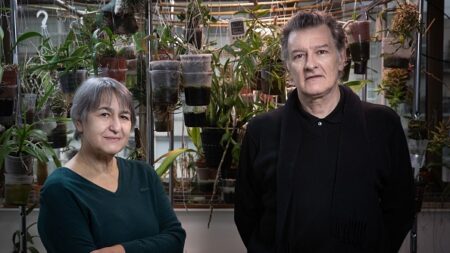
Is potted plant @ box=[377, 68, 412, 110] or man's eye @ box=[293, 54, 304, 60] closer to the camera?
man's eye @ box=[293, 54, 304, 60]

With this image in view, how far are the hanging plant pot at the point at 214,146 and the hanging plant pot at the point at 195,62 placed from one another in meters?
0.39

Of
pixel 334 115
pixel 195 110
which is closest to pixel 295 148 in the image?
pixel 334 115

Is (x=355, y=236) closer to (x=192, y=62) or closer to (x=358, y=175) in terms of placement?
(x=358, y=175)

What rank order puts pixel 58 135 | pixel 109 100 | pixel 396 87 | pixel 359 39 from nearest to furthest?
pixel 109 100, pixel 359 39, pixel 58 135, pixel 396 87

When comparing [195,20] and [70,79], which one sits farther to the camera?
[195,20]

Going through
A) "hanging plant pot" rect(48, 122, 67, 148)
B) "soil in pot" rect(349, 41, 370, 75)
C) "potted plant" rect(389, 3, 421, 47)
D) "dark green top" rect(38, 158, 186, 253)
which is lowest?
"dark green top" rect(38, 158, 186, 253)

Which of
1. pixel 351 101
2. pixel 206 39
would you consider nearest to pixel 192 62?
pixel 206 39

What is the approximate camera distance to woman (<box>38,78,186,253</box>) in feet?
4.95

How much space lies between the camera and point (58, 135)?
263 centimetres

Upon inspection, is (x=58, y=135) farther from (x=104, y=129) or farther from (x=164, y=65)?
(x=104, y=129)

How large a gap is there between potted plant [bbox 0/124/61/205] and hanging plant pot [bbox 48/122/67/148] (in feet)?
0.87

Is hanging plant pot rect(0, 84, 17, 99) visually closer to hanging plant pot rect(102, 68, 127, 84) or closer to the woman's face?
hanging plant pot rect(102, 68, 127, 84)

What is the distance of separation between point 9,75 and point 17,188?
19.2 inches

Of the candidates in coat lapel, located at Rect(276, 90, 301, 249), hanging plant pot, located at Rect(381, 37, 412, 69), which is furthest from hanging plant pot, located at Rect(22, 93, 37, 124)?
hanging plant pot, located at Rect(381, 37, 412, 69)
